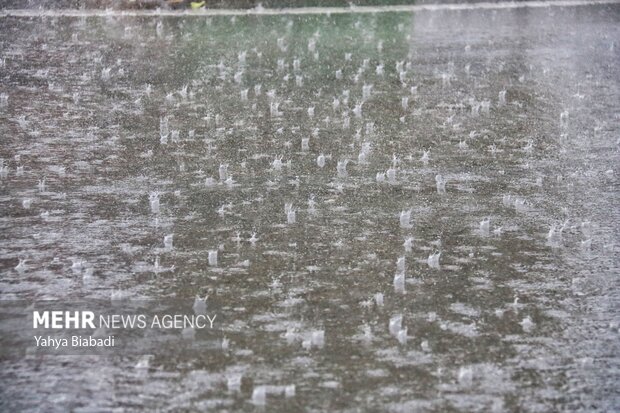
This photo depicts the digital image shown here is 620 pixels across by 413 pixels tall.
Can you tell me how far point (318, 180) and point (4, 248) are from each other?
3.47 metres

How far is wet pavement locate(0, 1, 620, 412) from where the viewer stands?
696 centimetres

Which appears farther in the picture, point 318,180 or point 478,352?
point 318,180

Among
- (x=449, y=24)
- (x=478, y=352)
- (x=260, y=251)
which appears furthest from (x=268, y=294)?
(x=449, y=24)

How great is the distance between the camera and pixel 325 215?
1029 cm

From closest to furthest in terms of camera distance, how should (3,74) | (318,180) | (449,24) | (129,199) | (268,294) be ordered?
(268,294) → (129,199) → (318,180) → (3,74) → (449,24)

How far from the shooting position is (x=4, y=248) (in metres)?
9.27

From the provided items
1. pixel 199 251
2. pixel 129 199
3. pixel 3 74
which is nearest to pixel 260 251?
pixel 199 251

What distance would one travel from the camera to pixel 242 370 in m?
6.98

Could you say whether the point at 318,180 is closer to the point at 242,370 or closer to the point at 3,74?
the point at 242,370

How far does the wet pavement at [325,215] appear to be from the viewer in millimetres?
6957

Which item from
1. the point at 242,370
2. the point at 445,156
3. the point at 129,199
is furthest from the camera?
the point at 445,156

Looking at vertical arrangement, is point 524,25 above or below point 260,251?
above

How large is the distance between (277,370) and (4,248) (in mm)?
3359

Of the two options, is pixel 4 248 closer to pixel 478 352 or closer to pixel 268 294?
pixel 268 294
